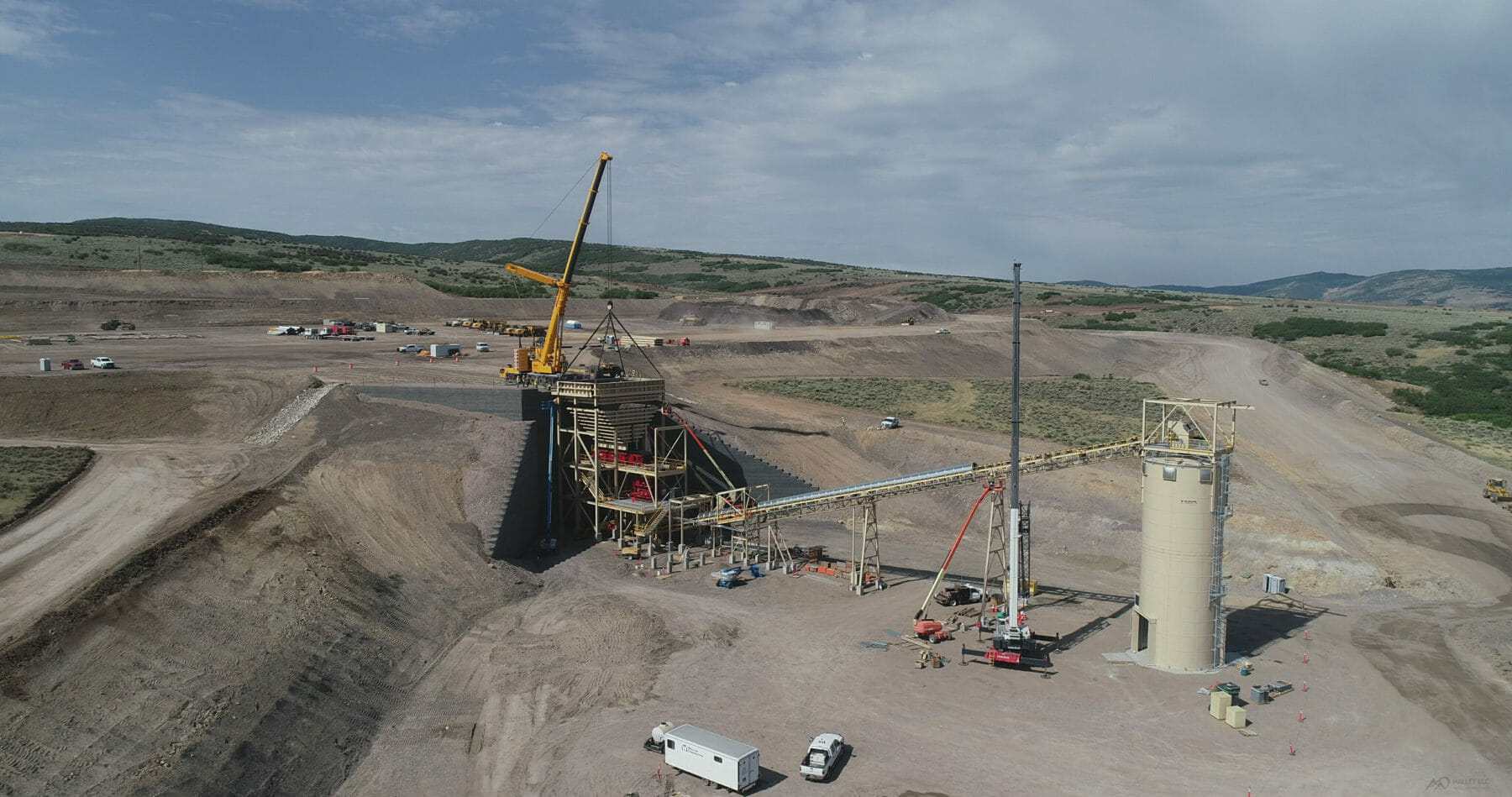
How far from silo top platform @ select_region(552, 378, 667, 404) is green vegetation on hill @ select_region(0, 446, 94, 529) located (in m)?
21.5

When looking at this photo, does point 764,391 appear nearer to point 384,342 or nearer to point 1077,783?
point 384,342

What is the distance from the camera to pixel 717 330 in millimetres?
112250

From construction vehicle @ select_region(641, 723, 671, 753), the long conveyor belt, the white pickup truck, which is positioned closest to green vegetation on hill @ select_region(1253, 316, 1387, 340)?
the long conveyor belt

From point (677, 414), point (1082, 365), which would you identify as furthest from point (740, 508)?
point (1082, 365)

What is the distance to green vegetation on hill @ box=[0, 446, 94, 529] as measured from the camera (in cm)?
3538

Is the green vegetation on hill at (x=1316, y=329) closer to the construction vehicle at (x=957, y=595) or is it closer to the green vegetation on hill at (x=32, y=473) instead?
the construction vehicle at (x=957, y=595)

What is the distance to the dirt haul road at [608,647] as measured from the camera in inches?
966

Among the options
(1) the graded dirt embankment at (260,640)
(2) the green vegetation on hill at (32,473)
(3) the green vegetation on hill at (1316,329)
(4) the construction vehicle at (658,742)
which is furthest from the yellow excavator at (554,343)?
(3) the green vegetation on hill at (1316,329)

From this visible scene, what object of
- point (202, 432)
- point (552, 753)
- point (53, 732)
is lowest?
point (552, 753)

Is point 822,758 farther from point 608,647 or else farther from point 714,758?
point 608,647

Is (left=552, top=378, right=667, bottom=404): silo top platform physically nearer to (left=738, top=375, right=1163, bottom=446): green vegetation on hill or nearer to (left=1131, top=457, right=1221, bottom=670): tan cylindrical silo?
(left=738, top=375, right=1163, bottom=446): green vegetation on hill

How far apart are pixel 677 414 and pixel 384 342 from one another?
41.6 m

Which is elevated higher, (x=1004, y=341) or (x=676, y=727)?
(x=1004, y=341)

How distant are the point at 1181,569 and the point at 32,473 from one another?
4515cm
